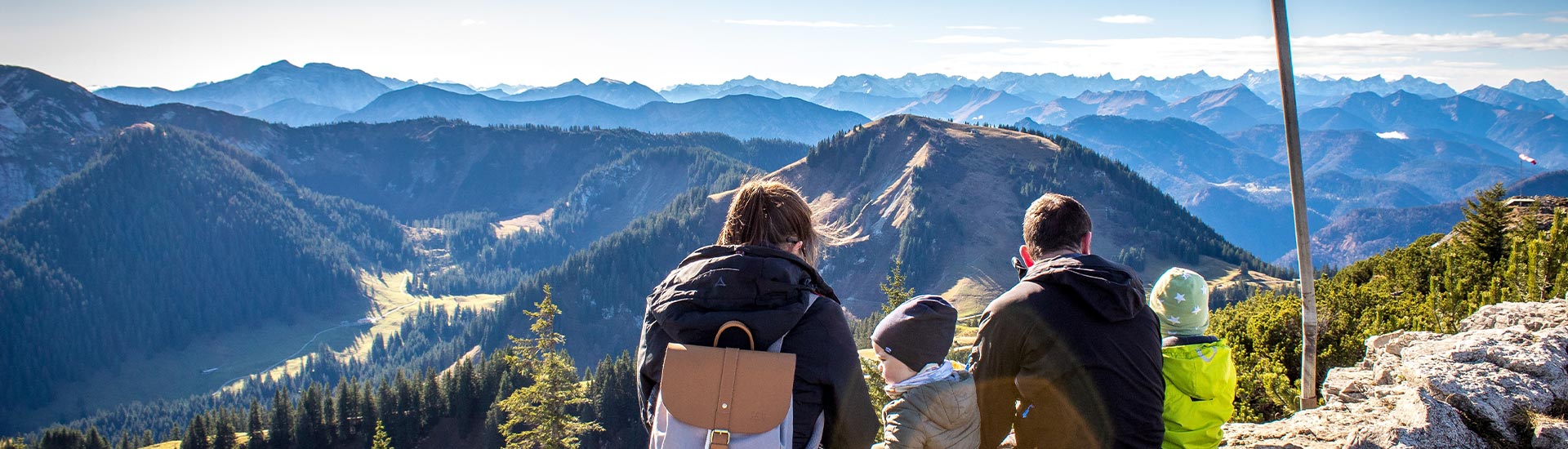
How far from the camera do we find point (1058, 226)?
20.2 feet

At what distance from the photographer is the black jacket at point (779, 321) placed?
449 cm

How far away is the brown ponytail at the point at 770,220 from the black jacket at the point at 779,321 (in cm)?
31

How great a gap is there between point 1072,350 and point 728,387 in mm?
2945

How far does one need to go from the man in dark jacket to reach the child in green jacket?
796mm

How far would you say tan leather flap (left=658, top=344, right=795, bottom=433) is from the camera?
4293 millimetres

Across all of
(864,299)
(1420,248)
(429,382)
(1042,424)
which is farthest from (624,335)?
(1042,424)

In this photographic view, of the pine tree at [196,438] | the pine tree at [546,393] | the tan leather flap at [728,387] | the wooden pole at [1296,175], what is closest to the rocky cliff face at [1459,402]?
the wooden pole at [1296,175]

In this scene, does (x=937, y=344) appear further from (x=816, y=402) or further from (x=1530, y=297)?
(x=1530, y=297)

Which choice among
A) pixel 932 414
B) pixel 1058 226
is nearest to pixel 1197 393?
pixel 1058 226

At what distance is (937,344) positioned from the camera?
5742 millimetres

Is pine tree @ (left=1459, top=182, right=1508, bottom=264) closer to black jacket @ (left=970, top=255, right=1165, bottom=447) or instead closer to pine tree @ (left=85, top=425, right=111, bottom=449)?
black jacket @ (left=970, top=255, right=1165, bottom=447)

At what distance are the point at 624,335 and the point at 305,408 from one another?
10617 centimetres

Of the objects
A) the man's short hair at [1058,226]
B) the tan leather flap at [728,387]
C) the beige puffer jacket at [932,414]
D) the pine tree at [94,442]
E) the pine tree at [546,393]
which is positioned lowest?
the pine tree at [94,442]

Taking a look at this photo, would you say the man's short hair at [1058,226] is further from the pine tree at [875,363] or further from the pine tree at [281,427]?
the pine tree at [281,427]
